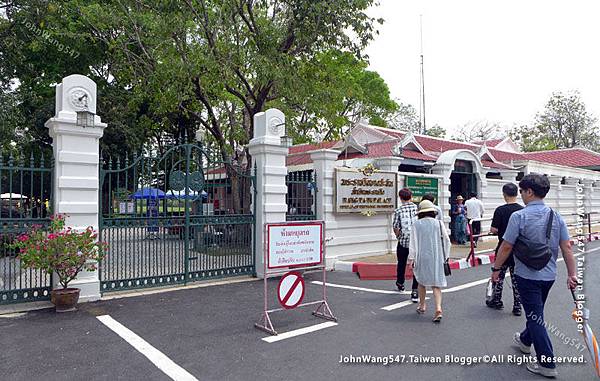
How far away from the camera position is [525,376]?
4113mm

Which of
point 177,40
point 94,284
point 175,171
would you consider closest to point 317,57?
point 177,40

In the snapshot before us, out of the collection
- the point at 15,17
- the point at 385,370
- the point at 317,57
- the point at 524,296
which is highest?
the point at 15,17

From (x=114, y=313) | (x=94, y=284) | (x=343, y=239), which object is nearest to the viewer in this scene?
(x=114, y=313)

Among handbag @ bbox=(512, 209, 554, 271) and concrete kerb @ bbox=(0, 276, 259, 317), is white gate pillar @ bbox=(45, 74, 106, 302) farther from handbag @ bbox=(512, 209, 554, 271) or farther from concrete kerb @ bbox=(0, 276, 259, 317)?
handbag @ bbox=(512, 209, 554, 271)

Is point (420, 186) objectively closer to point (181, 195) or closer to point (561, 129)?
point (181, 195)

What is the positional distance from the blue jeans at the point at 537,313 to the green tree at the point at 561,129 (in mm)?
45585

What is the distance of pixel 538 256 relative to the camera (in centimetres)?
412

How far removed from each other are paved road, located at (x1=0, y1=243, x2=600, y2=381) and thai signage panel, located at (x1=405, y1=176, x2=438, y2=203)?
17.1 ft

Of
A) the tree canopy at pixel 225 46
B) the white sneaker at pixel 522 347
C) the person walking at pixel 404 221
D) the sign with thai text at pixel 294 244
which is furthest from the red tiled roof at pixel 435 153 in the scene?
the white sneaker at pixel 522 347

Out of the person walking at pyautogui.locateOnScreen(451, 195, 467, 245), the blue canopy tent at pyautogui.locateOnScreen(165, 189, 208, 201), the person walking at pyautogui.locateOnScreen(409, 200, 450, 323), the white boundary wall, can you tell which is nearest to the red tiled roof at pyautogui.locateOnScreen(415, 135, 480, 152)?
the person walking at pyautogui.locateOnScreen(451, 195, 467, 245)

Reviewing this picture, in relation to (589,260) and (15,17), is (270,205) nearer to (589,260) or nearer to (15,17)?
(589,260)

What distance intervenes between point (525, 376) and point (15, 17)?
19.0 meters

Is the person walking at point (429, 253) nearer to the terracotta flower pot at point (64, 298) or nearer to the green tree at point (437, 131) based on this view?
the terracotta flower pot at point (64, 298)

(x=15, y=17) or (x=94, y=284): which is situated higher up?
(x=15, y=17)
